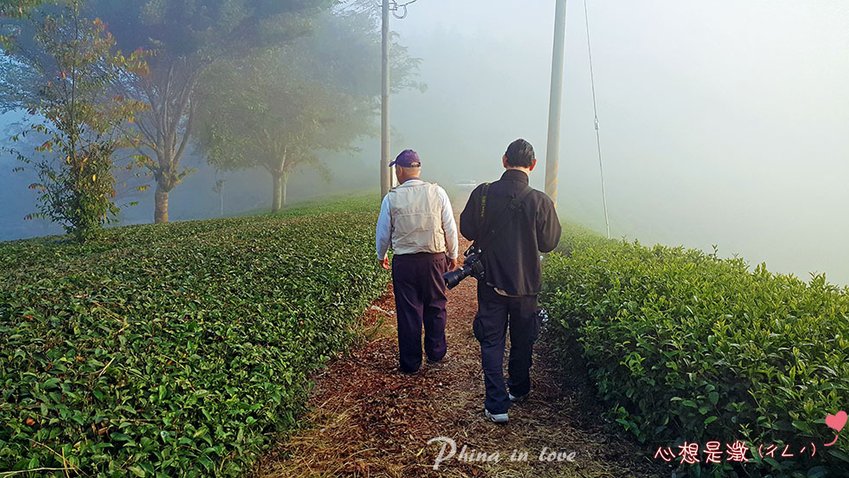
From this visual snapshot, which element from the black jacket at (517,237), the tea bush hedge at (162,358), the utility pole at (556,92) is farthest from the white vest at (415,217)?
the utility pole at (556,92)

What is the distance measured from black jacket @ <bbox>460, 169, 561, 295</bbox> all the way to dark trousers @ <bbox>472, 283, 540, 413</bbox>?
0.37 feet

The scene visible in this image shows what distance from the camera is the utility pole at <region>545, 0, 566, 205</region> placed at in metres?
8.11

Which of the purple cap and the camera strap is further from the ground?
the purple cap

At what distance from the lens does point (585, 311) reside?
3789 millimetres

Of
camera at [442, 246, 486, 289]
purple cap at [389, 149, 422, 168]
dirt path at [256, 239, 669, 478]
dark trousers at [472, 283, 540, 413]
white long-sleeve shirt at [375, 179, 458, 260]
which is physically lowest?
dirt path at [256, 239, 669, 478]

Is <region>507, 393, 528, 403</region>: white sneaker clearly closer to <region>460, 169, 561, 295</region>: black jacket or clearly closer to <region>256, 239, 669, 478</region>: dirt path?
<region>256, 239, 669, 478</region>: dirt path

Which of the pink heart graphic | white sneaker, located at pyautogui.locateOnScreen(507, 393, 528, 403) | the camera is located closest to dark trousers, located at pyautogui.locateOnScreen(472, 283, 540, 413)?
the camera

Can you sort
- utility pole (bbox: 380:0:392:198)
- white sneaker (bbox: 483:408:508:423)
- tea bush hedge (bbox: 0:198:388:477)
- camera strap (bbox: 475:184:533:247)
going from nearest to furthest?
tea bush hedge (bbox: 0:198:388:477)
white sneaker (bbox: 483:408:508:423)
camera strap (bbox: 475:184:533:247)
utility pole (bbox: 380:0:392:198)

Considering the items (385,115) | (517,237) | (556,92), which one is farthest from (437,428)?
(385,115)

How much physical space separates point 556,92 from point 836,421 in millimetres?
7099

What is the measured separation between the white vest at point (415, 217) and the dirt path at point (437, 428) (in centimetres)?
113

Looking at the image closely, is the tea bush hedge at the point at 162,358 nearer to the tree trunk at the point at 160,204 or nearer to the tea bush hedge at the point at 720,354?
the tea bush hedge at the point at 720,354

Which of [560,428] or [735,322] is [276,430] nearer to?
[560,428]

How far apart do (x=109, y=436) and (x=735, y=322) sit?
3.03m
